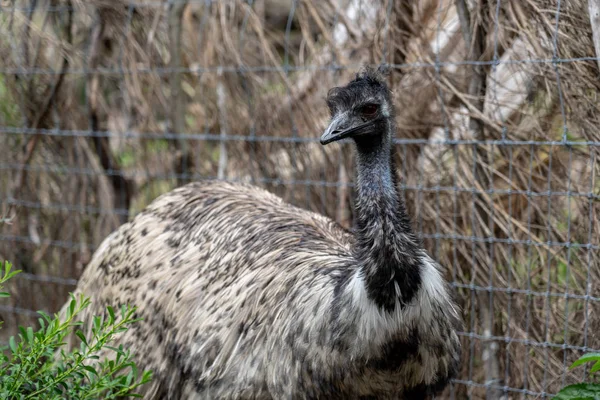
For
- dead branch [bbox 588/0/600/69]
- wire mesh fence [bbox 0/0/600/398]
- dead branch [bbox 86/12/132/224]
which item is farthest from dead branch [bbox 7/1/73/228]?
dead branch [bbox 588/0/600/69]

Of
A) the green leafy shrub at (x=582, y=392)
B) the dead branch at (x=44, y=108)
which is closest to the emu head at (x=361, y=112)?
the green leafy shrub at (x=582, y=392)

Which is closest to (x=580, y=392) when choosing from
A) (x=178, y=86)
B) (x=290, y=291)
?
(x=290, y=291)

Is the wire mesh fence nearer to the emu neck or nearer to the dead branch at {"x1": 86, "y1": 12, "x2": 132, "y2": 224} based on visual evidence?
the dead branch at {"x1": 86, "y1": 12, "x2": 132, "y2": 224}

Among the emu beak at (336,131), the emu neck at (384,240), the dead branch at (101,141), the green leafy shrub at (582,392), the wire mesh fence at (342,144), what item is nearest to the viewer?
the emu neck at (384,240)


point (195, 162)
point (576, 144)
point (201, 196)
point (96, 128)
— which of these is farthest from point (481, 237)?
point (96, 128)

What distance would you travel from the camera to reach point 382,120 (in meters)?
3.37

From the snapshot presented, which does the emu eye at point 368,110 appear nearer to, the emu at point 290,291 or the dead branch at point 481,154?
the emu at point 290,291

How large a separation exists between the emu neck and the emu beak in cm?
15

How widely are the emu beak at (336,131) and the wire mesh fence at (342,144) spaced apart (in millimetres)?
1376

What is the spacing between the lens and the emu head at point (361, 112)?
332 cm

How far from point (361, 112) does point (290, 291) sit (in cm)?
83

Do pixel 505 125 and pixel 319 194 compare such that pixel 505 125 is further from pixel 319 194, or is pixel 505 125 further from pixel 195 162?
pixel 195 162

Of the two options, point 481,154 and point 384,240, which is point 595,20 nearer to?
point 481,154

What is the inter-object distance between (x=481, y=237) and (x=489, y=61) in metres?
0.98
